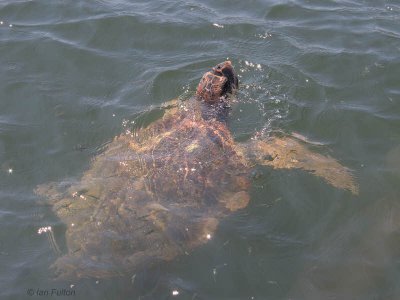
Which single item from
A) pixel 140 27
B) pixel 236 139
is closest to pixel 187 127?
pixel 236 139

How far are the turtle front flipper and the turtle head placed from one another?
3.08ft

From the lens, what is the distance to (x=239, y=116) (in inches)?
267

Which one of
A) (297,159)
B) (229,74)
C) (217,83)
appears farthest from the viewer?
(229,74)

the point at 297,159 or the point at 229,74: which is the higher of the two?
the point at 229,74

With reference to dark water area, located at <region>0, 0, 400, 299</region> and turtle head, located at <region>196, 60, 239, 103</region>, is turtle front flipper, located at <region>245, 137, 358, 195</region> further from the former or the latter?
turtle head, located at <region>196, 60, 239, 103</region>

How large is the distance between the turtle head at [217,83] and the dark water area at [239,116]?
0.40 metres

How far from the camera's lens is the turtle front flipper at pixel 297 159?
18.3 ft

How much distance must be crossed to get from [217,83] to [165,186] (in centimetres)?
213

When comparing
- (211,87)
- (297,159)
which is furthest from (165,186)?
(211,87)

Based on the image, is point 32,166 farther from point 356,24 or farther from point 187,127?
point 356,24

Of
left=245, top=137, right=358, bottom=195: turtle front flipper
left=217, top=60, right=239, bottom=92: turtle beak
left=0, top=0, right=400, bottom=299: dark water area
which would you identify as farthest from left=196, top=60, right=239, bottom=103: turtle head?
left=245, top=137, right=358, bottom=195: turtle front flipper

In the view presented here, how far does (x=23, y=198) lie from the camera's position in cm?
549

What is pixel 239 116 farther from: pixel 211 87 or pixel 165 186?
pixel 165 186

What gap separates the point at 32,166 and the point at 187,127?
83.6 inches
